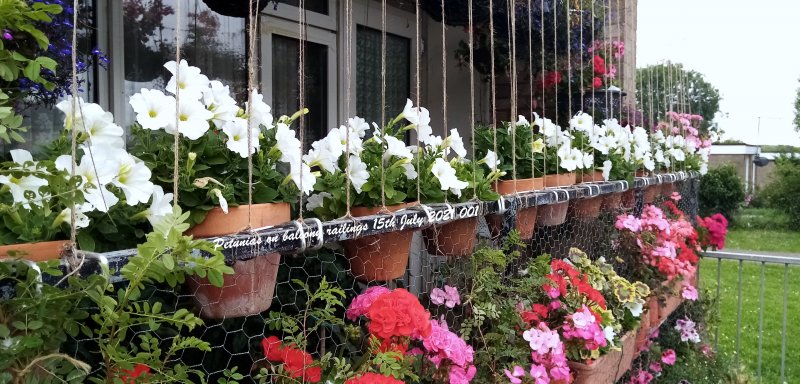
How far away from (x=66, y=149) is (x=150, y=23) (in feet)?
6.12

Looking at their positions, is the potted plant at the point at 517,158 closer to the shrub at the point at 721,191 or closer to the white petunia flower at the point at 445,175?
the white petunia flower at the point at 445,175

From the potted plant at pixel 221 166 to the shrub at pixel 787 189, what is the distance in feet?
46.9

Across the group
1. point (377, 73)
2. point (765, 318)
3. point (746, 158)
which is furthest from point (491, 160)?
point (746, 158)

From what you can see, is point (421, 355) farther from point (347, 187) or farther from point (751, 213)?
point (751, 213)

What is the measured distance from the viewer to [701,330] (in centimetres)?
396

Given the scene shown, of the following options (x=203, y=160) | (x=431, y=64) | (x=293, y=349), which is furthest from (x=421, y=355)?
(x=431, y=64)

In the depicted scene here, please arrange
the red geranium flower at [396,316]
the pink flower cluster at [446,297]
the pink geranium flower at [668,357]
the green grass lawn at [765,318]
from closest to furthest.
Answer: the red geranium flower at [396,316], the pink flower cluster at [446,297], the pink geranium flower at [668,357], the green grass lawn at [765,318]

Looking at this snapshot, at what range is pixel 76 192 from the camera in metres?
0.73

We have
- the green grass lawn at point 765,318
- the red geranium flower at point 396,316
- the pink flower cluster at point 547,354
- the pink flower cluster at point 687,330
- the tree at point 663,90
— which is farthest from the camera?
the green grass lawn at point 765,318

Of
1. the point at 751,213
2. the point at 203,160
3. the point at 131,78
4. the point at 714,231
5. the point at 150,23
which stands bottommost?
the point at 751,213

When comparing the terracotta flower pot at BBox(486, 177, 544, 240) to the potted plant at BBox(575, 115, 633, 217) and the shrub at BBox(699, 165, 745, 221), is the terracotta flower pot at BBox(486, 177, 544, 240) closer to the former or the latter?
the potted plant at BBox(575, 115, 633, 217)

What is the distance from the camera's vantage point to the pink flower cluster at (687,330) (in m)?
3.67

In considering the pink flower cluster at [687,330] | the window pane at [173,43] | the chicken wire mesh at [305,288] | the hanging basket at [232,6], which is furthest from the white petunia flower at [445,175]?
the pink flower cluster at [687,330]

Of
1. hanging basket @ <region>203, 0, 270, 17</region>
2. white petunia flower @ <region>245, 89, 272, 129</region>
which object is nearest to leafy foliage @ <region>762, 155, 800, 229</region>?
hanging basket @ <region>203, 0, 270, 17</region>
